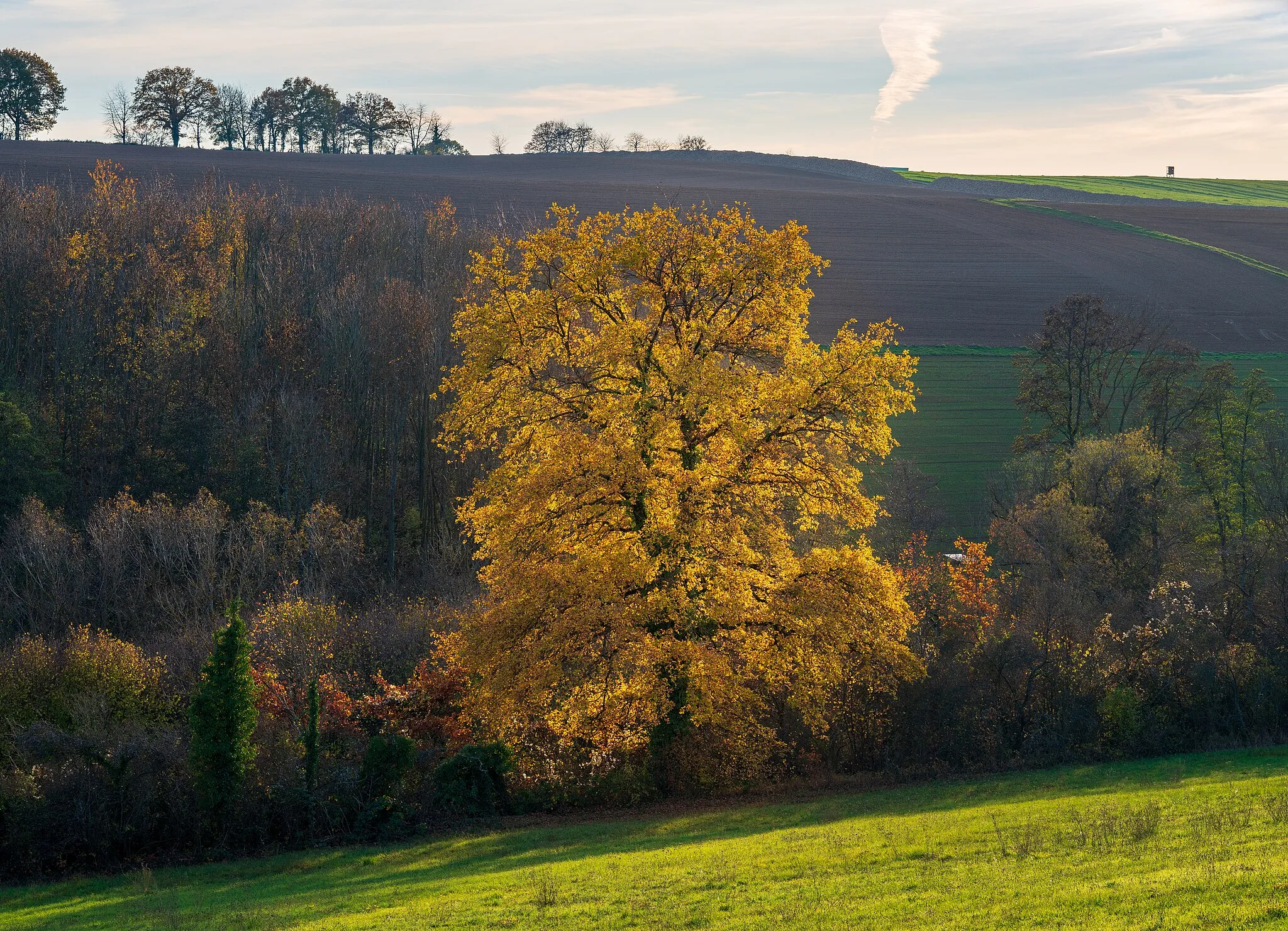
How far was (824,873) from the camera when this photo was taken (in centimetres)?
1845

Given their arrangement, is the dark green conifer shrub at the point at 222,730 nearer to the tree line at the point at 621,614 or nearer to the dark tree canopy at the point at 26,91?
the tree line at the point at 621,614

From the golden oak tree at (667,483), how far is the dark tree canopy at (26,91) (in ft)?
373

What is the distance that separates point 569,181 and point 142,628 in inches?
3360

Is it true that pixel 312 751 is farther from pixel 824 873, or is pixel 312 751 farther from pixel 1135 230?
pixel 1135 230

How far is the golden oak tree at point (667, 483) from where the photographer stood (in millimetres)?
26672

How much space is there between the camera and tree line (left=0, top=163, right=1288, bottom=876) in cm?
2648

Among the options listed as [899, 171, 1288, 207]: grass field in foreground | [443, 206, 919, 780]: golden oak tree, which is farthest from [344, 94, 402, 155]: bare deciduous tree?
[443, 206, 919, 780]: golden oak tree

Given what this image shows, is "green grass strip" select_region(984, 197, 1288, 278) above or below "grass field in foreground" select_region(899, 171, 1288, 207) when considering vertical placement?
below

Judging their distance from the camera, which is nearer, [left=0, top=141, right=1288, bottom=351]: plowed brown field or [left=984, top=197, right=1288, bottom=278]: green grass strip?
[left=0, top=141, right=1288, bottom=351]: plowed brown field

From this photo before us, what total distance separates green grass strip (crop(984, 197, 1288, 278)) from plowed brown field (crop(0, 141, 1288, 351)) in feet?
3.97

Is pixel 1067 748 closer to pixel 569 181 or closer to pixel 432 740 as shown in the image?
pixel 432 740

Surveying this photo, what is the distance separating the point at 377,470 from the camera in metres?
62.7

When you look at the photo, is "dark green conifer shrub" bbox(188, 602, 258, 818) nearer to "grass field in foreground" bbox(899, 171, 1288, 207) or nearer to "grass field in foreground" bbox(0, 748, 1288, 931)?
"grass field in foreground" bbox(0, 748, 1288, 931)

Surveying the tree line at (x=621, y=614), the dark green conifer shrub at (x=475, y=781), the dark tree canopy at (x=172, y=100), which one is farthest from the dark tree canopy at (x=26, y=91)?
the dark green conifer shrub at (x=475, y=781)
